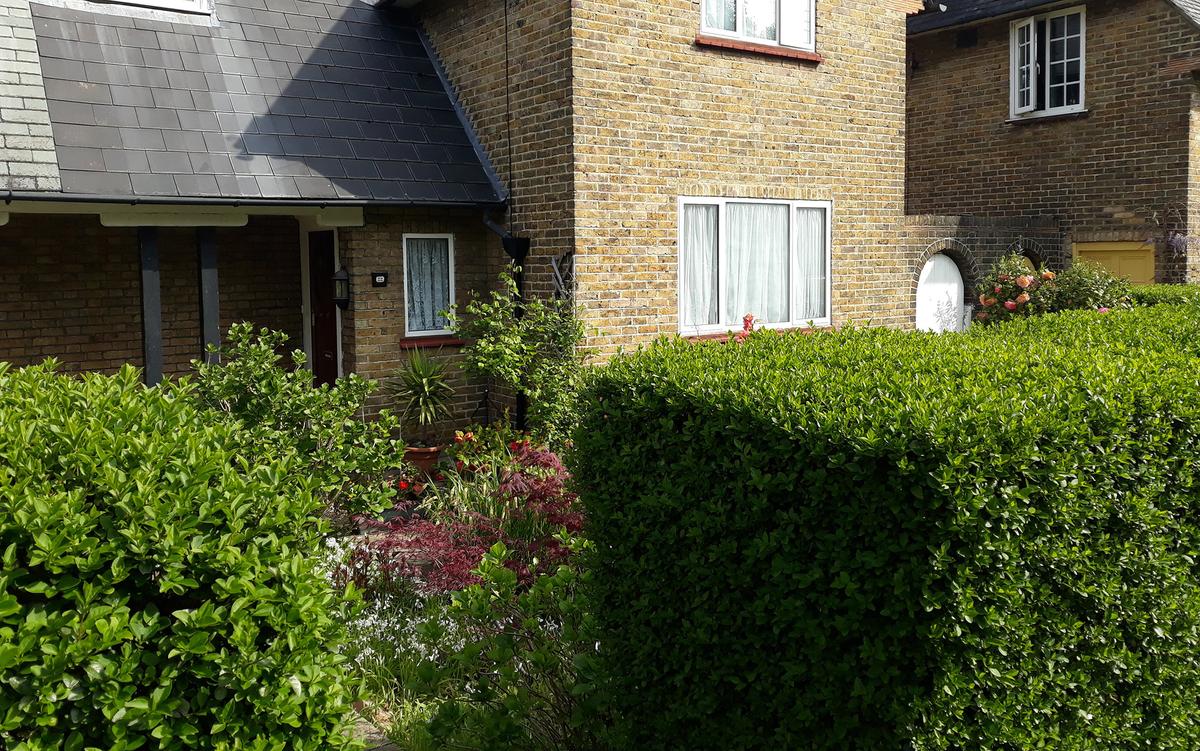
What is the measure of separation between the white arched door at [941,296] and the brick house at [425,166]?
1550mm

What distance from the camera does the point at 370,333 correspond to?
11539 mm

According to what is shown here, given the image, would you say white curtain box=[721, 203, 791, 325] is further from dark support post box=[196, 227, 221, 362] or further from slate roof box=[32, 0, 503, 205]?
dark support post box=[196, 227, 221, 362]

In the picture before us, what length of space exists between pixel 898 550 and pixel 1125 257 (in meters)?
15.3

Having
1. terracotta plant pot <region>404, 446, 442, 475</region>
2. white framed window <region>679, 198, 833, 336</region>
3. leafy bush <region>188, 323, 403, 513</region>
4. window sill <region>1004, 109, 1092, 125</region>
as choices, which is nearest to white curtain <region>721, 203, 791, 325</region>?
white framed window <region>679, 198, 833, 336</region>

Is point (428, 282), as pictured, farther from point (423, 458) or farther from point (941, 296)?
point (941, 296)

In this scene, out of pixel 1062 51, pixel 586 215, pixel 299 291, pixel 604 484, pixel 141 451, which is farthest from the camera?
pixel 1062 51

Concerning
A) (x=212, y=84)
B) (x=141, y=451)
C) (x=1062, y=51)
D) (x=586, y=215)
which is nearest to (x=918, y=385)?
(x=141, y=451)

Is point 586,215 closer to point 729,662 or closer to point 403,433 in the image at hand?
point 403,433

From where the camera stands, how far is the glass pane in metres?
12.4

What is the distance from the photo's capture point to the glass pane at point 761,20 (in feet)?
40.6

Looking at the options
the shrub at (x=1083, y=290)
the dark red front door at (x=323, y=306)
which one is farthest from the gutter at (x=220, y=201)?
the shrub at (x=1083, y=290)

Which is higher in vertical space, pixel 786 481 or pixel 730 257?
pixel 730 257

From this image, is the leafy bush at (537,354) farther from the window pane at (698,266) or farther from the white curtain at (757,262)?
the white curtain at (757,262)

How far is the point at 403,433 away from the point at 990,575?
28.4 feet
